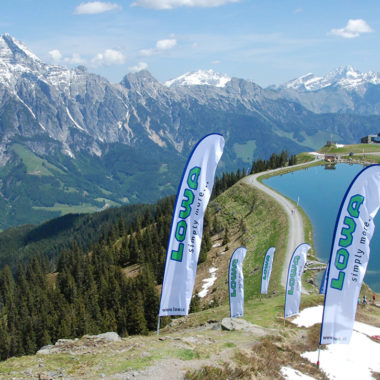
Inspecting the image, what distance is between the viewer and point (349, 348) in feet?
88.4

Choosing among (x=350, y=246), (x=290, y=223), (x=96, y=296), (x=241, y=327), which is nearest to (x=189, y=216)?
(x=350, y=246)

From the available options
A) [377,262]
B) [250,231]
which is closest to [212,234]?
[250,231]

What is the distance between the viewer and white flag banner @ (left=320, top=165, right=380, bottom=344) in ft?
65.3

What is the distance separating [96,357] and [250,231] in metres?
67.8

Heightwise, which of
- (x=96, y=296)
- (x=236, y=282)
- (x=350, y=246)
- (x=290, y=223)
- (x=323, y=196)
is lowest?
(x=96, y=296)

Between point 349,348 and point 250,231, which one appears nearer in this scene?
point 349,348

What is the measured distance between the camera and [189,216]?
20.2 metres

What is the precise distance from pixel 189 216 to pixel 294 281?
1463cm

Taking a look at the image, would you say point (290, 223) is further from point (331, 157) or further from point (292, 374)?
point (331, 157)

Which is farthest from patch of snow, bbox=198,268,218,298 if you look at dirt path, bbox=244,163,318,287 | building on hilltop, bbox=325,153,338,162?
building on hilltop, bbox=325,153,338,162

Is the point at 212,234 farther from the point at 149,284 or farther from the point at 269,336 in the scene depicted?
the point at 269,336

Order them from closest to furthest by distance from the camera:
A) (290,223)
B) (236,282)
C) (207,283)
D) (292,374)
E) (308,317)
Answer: (292,374)
(236,282)
(308,317)
(207,283)
(290,223)

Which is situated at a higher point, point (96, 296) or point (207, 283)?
point (207, 283)

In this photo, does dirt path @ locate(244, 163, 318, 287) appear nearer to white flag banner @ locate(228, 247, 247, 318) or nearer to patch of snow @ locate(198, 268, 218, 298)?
patch of snow @ locate(198, 268, 218, 298)
